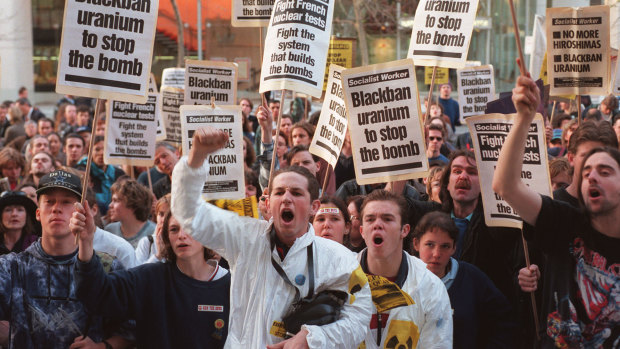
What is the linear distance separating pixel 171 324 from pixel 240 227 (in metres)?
0.86

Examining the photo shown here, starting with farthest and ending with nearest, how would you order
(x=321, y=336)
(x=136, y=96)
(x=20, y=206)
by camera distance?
(x=20, y=206) < (x=136, y=96) < (x=321, y=336)

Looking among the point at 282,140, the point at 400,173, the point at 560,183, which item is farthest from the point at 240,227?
the point at 282,140

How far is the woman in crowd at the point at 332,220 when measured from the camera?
609 cm

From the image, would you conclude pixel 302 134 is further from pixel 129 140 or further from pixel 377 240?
pixel 377 240

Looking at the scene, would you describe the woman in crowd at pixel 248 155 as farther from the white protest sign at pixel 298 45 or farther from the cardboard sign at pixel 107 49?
the cardboard sign at pixel 107 49

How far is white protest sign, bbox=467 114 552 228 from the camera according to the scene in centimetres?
569

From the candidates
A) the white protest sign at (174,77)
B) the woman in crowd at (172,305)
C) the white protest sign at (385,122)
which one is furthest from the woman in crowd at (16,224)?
the white protest sign at (174,77)

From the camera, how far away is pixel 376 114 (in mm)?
6586

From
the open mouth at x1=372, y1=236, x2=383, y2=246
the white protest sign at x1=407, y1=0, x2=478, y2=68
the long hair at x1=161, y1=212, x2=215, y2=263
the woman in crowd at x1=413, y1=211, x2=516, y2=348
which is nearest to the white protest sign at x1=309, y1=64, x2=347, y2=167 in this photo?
the white protest sign at x1=407, y1=0, x2=478, y2=68

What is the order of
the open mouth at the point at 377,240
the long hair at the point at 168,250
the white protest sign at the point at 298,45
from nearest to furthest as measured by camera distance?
the long hair at the point at 168,250 → the open mouth at the point at 377,240 → the white protest sign at the point at 298,45

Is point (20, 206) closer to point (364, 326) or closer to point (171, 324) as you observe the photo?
point (171, 324)

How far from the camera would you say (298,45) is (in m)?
7.65

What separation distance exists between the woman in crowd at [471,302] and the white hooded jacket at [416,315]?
0.39 m

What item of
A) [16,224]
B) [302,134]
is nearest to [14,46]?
[302,134]
